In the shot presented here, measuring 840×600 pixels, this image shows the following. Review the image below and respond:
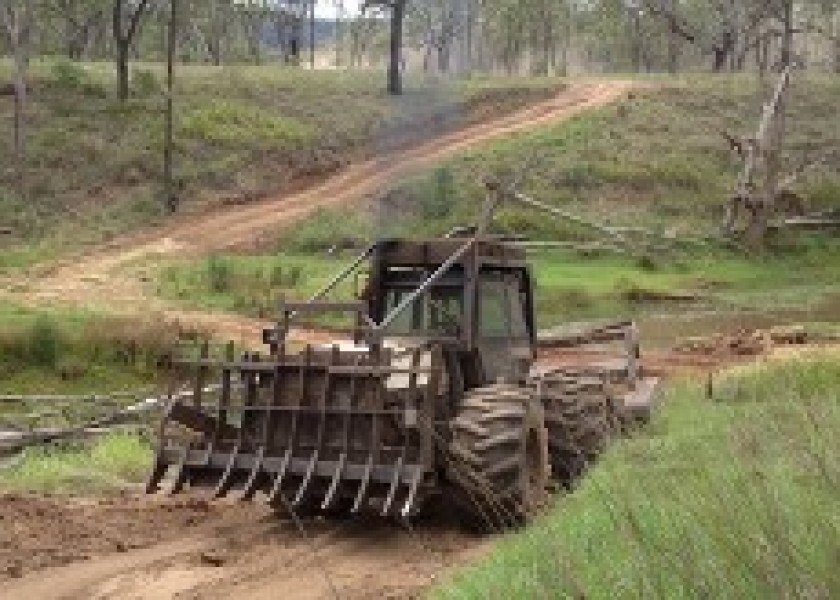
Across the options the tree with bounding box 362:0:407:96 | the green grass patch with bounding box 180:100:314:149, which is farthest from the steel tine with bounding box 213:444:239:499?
the tree with bounding box 362:0:407:96

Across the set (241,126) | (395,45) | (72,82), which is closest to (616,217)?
(241,126)

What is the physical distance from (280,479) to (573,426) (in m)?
2.68

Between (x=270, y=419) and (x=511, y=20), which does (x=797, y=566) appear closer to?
(x=270, y=419)

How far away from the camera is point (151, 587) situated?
9078 millimetres

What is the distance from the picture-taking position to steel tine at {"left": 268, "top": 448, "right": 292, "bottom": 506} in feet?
34.1

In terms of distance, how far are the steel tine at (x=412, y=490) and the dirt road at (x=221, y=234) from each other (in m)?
14.3

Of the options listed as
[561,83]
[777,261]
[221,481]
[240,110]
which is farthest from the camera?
[561,83]

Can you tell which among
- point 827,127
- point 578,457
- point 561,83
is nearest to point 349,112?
point 561,83

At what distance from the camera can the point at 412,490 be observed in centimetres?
993

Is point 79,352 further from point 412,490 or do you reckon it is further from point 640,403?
point 412,490

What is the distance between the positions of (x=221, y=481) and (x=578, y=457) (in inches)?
118

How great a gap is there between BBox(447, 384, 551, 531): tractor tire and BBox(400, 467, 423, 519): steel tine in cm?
41

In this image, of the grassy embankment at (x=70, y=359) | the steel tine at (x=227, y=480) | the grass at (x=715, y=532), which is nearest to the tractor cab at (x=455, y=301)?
the steel tine at (x=227, y=480)

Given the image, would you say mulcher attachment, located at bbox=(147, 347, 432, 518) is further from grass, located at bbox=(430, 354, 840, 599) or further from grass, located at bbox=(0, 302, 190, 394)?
grass, located at bbox=(0, 302, 190, 394)
